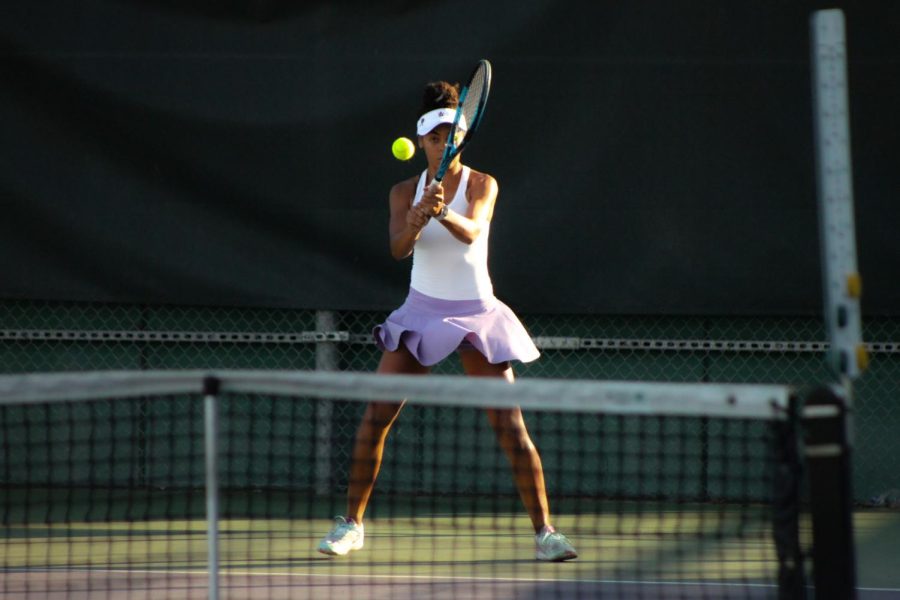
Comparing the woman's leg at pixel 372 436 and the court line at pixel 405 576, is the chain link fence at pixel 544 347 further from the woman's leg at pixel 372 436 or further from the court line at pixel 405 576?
the court line at pixel 405 576

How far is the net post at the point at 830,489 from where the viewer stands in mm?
2133

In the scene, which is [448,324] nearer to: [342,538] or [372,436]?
[372,436]

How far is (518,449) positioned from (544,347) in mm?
1304

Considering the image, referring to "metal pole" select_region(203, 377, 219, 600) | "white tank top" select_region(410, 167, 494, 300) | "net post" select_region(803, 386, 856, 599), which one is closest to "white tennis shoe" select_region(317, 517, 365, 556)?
"white tank top" select_region(410, 167, 494, 300)

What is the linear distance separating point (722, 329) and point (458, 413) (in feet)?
3.35

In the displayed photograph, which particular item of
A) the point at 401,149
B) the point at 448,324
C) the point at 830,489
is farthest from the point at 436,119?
the point at 830,489

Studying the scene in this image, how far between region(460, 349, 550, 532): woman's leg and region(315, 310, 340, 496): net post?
133 centimetres

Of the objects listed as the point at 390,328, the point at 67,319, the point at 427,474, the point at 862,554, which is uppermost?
the point at 67,319

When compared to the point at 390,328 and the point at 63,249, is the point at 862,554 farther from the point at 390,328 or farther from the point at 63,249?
the point at 63,249

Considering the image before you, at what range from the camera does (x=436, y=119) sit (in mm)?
3805

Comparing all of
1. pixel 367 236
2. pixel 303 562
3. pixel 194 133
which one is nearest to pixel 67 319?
pixel 194 133

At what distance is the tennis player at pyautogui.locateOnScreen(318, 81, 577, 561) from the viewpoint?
12.4 feet

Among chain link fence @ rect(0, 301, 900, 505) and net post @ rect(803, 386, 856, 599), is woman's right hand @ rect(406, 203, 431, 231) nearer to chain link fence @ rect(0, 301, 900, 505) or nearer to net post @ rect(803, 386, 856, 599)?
chain link fence @ rect(0, 301, 900, 505)

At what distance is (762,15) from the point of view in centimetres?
479
